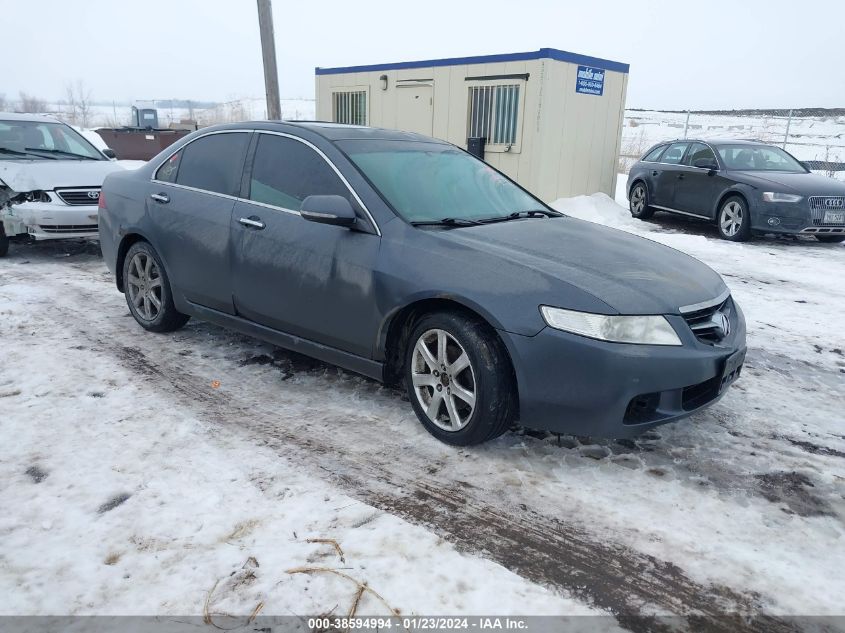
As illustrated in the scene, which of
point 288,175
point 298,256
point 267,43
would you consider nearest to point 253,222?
point 288,175

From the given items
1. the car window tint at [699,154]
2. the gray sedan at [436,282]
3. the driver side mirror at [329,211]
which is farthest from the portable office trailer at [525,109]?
the driver side mirror at [329,211]

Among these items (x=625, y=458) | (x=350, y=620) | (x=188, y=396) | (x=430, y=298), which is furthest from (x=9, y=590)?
(x=625, y=458)

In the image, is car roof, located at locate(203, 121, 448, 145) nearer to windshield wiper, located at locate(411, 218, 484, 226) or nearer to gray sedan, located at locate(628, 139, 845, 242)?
windshield wiper, located at locate(411, 218, 484, 226)

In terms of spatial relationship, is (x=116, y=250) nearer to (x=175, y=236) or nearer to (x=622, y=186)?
(x=175, y=236)

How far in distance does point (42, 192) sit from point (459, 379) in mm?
6348

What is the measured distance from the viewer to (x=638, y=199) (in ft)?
41.7

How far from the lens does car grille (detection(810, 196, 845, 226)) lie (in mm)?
9602

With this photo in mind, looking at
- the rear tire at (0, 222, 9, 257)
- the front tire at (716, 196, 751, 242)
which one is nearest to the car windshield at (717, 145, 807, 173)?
the front tire at (716, 196, 751, 242)

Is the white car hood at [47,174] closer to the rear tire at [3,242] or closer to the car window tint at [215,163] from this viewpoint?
→ the rear tire at [3,242]

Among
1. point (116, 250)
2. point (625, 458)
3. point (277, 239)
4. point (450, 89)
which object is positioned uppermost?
point (450, 89)

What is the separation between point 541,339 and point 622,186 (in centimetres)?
1631

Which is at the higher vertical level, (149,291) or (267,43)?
(267,43)

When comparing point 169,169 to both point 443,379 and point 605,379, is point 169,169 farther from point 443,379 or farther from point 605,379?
point 605,379

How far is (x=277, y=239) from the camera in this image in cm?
406
